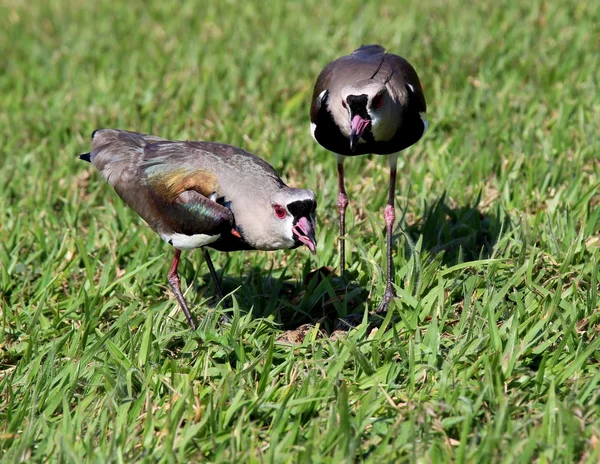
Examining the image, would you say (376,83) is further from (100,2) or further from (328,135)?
(100,2)

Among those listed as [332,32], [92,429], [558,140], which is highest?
[332,32]

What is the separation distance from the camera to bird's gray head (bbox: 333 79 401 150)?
4.59m

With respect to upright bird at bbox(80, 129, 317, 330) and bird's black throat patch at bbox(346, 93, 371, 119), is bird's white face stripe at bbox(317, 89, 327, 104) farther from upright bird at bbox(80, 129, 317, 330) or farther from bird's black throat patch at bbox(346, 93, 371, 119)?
upright bird at bbox(80, 129, 317, 330)

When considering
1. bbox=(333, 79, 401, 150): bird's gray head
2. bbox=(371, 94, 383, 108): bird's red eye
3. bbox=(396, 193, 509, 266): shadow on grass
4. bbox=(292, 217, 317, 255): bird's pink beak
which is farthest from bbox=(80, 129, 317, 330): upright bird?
bbox=(396, 193, 509, 266): shadow on grass

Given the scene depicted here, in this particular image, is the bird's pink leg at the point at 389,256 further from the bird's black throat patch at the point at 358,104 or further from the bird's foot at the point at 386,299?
the bird's black throat patch at the point at 358,104

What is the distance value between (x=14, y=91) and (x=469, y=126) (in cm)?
424

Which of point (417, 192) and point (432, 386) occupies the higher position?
point (417, 192)

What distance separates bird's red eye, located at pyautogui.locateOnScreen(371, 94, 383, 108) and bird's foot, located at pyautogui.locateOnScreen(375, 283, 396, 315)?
1.00 m

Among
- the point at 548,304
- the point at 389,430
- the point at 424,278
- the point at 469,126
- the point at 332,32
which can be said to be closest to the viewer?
the point at 389,430

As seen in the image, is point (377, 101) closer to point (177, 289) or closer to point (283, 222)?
point (283, 222)

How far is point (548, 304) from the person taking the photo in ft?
14.2

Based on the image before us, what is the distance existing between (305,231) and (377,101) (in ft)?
3.20

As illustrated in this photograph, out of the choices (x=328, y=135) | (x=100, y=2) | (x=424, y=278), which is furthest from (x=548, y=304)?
(x=100, y=2)

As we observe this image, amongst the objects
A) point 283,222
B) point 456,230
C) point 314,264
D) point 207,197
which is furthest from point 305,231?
point 456,230
